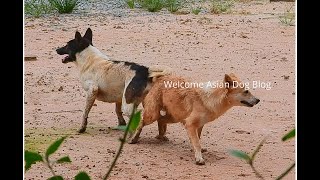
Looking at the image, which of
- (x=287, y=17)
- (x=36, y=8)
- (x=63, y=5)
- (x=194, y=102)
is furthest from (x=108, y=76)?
(x=287, y=17)

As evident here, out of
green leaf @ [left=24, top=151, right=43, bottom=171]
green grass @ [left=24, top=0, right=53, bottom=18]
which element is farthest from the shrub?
green leaf @ [left=24, top=151, right=43, bottom=171]

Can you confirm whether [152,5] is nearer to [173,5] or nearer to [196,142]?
[173,5]

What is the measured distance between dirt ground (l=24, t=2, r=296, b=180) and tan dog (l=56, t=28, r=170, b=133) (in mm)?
134

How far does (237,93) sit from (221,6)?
150cm

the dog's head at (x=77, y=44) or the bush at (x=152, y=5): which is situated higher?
the bush at (x=152, y=5)

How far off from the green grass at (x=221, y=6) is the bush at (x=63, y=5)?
0.73 meters

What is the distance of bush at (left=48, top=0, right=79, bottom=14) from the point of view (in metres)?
4.22

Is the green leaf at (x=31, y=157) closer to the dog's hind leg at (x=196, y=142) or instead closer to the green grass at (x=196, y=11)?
the dog's hind leg at (x=196, y=142)

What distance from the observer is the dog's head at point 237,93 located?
273cm

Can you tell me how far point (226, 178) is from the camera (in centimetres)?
265

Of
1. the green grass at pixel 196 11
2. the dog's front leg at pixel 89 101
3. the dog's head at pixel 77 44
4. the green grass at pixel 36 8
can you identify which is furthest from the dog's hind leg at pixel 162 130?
the green grass at pixel 196 11

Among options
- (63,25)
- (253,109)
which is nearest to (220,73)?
(253,109)

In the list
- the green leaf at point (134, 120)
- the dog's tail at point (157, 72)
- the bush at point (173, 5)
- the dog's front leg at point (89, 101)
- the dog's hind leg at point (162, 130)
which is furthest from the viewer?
the bush at point (173, 5)
